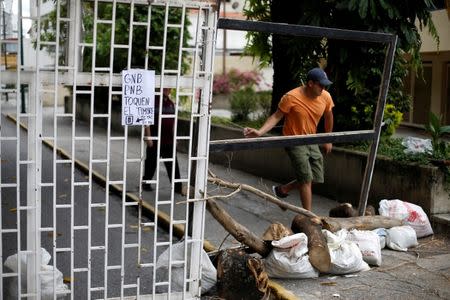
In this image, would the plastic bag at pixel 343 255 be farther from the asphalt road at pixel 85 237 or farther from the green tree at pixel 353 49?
the green tree at pixel 353 49

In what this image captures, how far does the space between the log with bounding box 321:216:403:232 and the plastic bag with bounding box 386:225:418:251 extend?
0.10 metres

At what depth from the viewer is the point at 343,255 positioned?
5.48 m

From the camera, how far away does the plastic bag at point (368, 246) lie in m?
5.77

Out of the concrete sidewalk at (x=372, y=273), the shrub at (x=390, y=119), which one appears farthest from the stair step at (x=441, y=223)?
the shrub at (x=390, y=119)

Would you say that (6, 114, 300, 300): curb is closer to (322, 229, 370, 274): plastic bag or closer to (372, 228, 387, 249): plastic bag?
(322, 229, 370, 274): plastic bag

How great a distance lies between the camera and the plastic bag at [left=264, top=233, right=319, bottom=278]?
17.2 feet

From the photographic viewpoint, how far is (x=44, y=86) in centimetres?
414

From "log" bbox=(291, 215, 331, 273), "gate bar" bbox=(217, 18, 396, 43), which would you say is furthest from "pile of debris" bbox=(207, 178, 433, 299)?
"gate bar" bbox=(217, 18, 396, 43)

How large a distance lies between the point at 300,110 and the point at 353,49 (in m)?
2.77

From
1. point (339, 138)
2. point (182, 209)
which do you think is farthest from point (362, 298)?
point (182, 209)

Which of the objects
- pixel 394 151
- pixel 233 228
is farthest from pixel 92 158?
pixel 394 151

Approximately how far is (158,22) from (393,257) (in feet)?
35.8

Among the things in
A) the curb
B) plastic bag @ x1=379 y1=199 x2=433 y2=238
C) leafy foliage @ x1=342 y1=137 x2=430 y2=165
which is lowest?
the curb

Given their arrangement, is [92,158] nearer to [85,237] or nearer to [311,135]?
[311,135]
